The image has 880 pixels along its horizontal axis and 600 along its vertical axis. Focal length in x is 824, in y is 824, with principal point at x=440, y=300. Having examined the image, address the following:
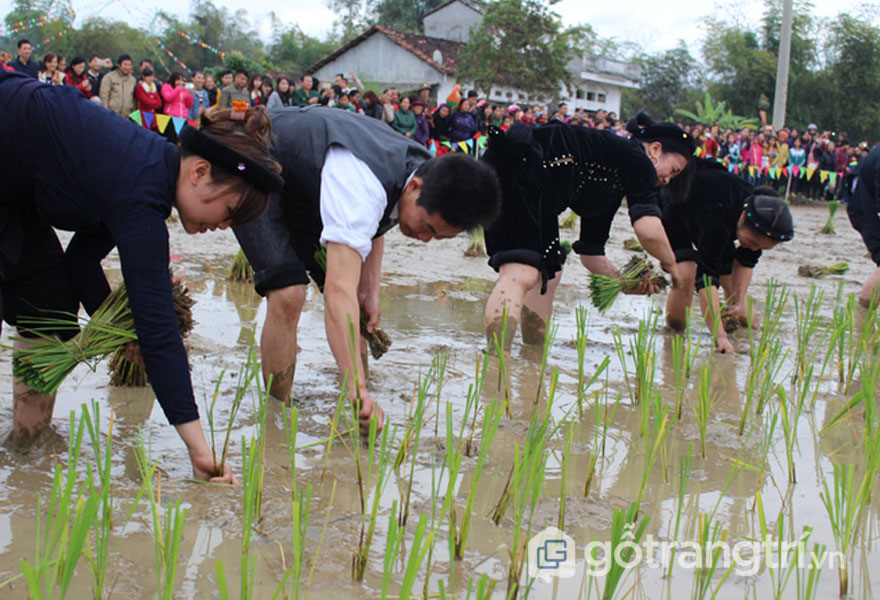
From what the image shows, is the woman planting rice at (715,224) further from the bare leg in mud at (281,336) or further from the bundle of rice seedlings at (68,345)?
the bundle of rice seedlings at (68,345)

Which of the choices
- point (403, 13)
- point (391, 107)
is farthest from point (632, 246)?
point (403, 13)

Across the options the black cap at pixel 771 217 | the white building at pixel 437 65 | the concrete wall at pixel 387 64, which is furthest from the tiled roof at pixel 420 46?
the black cap at pixel 771 217

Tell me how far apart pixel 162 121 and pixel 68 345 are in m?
7.94

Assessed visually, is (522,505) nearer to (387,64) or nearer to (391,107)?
(391,107)

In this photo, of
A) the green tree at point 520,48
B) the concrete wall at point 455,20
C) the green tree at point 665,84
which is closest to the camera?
the green tree at point 520,48

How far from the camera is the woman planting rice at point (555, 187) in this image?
401 centimetres

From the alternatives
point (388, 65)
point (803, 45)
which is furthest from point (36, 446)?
point (803, 45)

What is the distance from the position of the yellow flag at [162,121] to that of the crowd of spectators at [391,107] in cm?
6

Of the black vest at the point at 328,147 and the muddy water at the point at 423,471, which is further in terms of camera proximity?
the black vest at the point at 328,147

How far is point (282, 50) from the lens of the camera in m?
55.7

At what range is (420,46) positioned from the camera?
37.6 metres

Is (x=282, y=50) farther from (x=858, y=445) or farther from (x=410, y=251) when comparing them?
(x=858, y=445)

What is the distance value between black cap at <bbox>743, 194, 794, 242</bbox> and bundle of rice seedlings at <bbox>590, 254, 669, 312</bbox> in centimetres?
65

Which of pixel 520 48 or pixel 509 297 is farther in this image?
pixel 520 48
